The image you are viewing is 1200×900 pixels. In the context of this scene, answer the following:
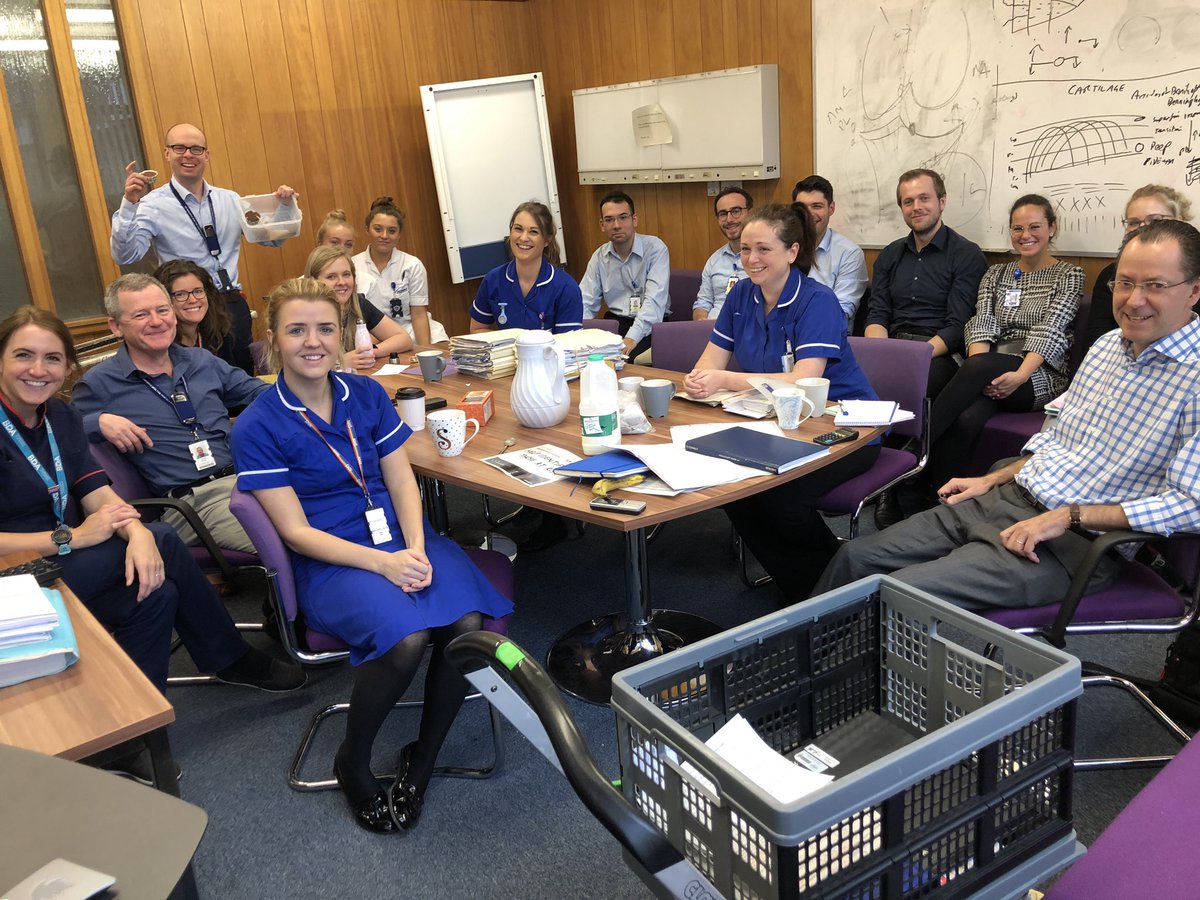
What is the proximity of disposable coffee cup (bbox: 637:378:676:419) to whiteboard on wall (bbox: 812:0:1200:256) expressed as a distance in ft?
8.48

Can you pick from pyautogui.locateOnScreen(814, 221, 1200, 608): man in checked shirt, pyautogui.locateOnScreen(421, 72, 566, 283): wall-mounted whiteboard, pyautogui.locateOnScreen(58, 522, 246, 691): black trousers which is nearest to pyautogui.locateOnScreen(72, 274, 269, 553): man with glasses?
pyautogui.locateOnScreen(58, 522, 246, 691): black trousers

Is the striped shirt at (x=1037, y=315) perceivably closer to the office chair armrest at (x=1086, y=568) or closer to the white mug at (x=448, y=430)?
the office chair armrest at (x=1086, y=568)

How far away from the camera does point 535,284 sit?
159 inches

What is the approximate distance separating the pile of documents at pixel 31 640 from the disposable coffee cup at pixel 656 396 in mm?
1546

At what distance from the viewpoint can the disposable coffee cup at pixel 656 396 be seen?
262 centimetres

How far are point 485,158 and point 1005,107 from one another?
3217mm

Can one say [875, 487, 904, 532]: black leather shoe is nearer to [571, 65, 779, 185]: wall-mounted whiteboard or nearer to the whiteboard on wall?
the whiteboard on wall

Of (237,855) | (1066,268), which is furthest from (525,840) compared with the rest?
(1066,268)

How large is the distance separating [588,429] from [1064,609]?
1185 millimetres

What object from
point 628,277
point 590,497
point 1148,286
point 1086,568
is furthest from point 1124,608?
point 628,277

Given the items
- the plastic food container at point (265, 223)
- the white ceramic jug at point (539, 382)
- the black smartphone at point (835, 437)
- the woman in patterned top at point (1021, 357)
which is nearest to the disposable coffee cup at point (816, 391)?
the black smartphone at point (835, 437)

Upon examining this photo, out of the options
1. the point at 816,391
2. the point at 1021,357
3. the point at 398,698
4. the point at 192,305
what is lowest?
the point at 398,698

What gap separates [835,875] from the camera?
1.00 m

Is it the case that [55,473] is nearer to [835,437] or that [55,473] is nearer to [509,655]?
[509,655]
